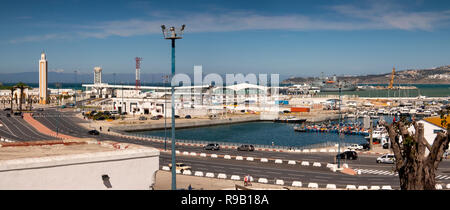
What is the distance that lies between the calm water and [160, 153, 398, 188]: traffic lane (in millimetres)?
23730

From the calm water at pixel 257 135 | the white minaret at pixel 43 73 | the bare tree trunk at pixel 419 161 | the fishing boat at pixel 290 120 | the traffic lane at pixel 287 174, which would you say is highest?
the white minaret at pixel 43 73

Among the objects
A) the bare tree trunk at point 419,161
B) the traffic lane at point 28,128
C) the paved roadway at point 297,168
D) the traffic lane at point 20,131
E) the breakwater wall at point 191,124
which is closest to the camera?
the bare tree trunk at point 419,161

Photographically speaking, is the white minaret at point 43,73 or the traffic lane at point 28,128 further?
the white minaret at point 43,73

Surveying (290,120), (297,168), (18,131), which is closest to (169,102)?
(290,120)

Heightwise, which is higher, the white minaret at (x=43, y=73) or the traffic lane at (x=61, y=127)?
the white minaret at (x=43, y=73)

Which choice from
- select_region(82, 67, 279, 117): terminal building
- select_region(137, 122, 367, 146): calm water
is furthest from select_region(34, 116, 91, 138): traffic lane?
select_region(137, 122, 367, 146): calm water

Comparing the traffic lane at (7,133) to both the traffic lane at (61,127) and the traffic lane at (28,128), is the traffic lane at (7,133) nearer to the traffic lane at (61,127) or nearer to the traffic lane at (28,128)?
the traffic lane at (28,128)

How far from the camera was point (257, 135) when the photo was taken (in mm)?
59156

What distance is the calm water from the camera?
53.2 metres

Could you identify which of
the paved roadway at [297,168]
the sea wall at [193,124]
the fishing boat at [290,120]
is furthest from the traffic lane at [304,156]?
the fishing boat at [290,120]

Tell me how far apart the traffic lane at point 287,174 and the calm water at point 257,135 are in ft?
77.9

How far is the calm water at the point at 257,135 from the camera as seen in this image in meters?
53.2

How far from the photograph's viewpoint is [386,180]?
2286cm

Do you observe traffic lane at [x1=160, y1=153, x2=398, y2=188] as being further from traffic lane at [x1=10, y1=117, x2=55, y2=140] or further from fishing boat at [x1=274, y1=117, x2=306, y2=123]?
fishing boat at [x1=274, y1=117, x2=306, y2=123]
